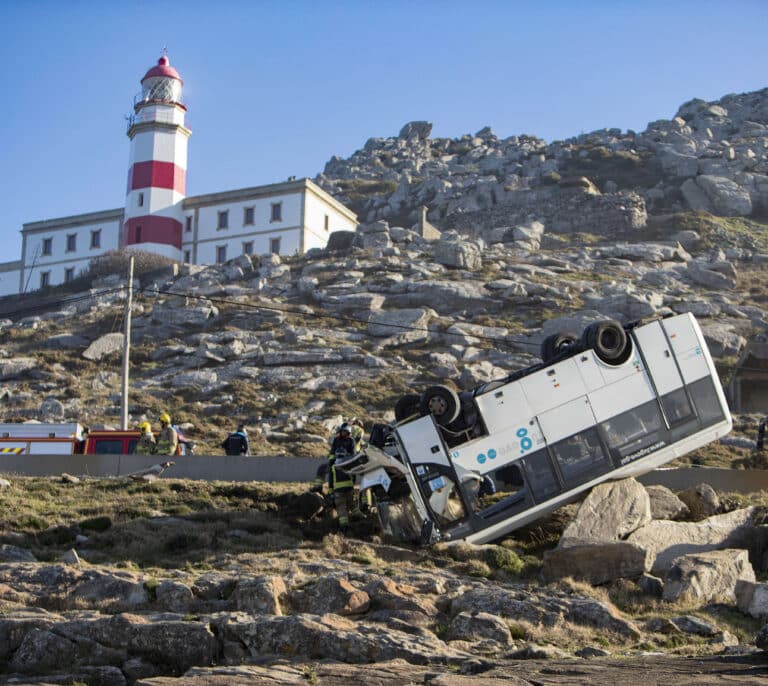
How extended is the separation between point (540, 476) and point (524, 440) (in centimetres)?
67

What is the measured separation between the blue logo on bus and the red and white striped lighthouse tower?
5021cm

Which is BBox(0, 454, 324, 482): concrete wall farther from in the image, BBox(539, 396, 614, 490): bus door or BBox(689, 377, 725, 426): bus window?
BBox(689, 377, 725, 426): bus window

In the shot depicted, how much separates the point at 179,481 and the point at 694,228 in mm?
57299

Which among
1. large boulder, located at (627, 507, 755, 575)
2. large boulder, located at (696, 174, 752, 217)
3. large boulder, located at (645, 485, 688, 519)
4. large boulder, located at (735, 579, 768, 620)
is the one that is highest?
large boulder, located at (696, 174, 752, 217)

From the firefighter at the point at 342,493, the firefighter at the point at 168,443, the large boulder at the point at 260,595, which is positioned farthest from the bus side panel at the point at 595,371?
the firefighter at the point at 168,443

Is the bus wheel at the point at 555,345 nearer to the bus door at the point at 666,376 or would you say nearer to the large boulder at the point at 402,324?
the bus door at the point at 666,376

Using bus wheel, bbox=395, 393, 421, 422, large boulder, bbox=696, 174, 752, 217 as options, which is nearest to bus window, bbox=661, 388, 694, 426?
bus wheel, bbox=395, 393, 421, 422

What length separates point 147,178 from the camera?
64938 mm

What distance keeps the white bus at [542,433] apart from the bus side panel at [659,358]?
18 millimetres

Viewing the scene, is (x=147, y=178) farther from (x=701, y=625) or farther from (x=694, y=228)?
(x=701, y=625)

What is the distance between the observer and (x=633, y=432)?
1712 centimetres

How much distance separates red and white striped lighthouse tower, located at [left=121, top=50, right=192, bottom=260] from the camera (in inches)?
2518

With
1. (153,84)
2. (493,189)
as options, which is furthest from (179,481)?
(493,189)

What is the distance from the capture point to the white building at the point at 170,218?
206 ft
